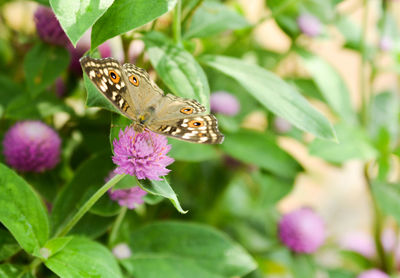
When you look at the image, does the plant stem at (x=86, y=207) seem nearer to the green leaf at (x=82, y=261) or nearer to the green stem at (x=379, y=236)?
the green leaf at (x=82, y=261)

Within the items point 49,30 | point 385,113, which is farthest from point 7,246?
point 385,113

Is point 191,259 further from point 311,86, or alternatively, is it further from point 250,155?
point 311,86

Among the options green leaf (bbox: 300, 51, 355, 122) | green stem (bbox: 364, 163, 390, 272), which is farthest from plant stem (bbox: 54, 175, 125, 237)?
green stem (bbox: 364, 163, 390, 272)

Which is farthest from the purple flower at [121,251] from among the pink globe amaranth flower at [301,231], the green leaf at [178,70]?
the pink globe amaranth flower at [301,231]

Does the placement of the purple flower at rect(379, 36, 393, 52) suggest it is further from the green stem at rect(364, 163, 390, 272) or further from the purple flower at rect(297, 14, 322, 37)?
the green stem at rect(364, 163, 390, 272)

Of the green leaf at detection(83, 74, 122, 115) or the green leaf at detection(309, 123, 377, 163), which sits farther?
the green leaf at detection(309, 123, 377, 163)

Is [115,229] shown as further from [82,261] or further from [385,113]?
[385,113]

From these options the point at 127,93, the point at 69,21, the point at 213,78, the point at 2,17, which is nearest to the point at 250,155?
the point at 213,78
